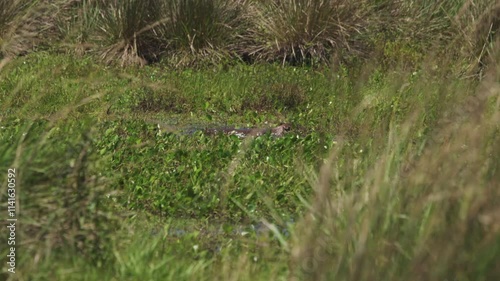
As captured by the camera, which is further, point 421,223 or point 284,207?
point 284,207

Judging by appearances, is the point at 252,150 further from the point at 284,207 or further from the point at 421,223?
the point at 421,223

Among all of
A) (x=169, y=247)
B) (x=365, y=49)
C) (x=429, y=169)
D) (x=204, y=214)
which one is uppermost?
(x=429, y=169)

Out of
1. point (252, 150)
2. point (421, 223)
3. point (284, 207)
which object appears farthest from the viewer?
point (252, 150)

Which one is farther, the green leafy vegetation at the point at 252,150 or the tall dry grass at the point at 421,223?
the green leafy vegetation at the point at 252,150

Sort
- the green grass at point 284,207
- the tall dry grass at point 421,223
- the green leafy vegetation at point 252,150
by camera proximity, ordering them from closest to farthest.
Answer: the tall dry grass at point 421,223 → the green grass at point 284,207 → the green leafy vegetation at point 252,150

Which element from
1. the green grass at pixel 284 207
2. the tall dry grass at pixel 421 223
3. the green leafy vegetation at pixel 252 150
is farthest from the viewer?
the green leafy vegetation at pixel 252 150

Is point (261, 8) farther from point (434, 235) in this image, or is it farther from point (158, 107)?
point (434, 235)

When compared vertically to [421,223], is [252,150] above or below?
below

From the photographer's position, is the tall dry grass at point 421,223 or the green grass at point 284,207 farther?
the green grass at point 284,207

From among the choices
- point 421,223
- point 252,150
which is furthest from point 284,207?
point 421,223

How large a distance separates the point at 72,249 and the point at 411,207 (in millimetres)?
1503

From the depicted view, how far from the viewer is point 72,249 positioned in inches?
195

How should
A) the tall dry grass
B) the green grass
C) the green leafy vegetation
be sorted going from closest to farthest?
the tall dry grass < the green grass < the green leafy vegetation

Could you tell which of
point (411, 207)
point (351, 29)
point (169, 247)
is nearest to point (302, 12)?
point (351, 29)
